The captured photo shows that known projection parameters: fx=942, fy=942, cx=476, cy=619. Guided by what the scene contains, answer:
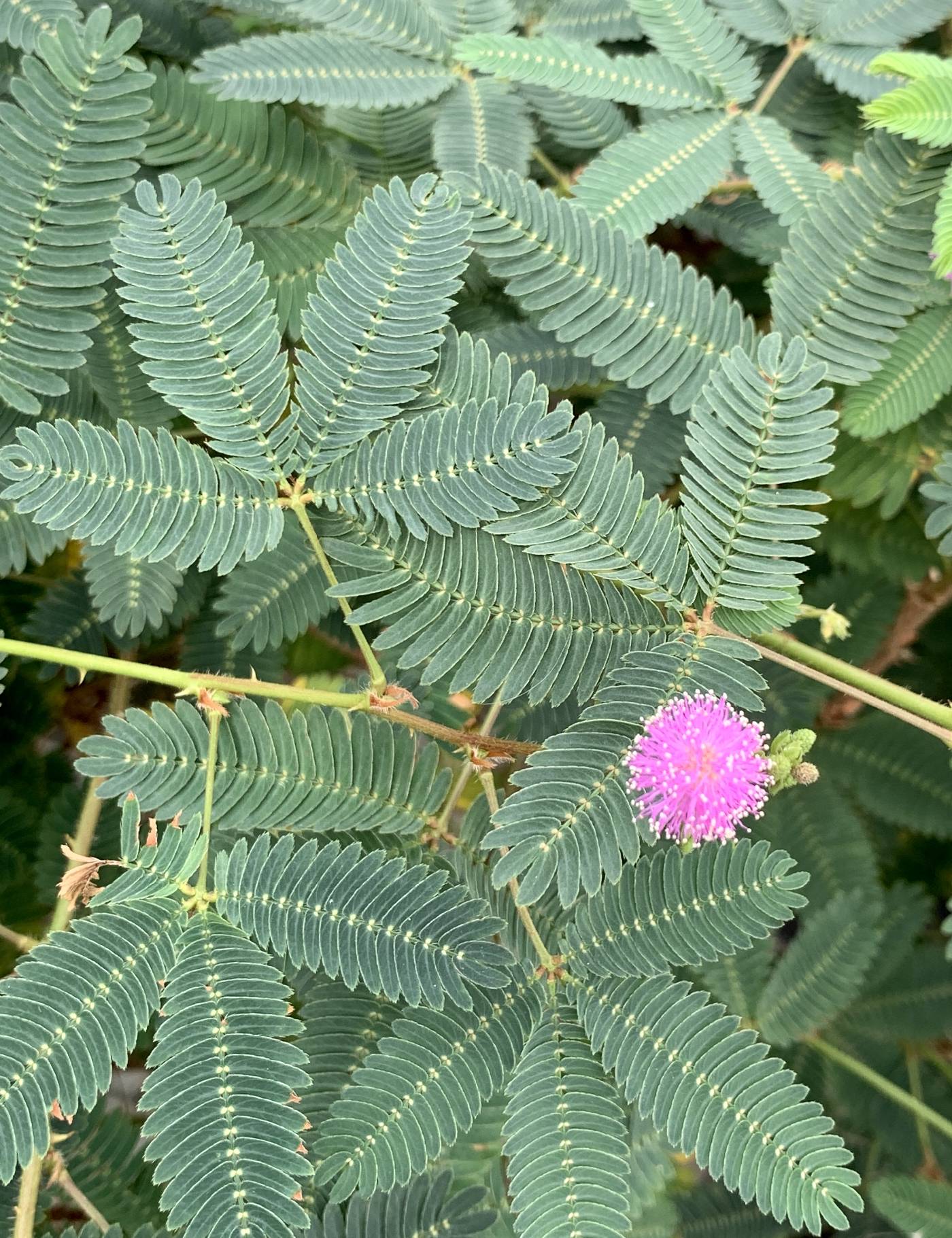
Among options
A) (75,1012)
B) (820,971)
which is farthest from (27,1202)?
(820,971)

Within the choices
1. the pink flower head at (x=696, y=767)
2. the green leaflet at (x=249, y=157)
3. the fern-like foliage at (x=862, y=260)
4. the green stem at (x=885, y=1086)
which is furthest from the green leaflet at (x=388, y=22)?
the green stem at (x=885, y=1086)

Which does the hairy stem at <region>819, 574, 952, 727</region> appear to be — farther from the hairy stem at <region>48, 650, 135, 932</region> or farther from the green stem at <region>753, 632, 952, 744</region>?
the hairy stem at <region>48, 650, 135, 932</region>

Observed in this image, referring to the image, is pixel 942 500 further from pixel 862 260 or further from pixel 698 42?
pixel 698 42

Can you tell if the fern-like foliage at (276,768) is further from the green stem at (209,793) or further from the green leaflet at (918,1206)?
the green leaflet at (918,1206)

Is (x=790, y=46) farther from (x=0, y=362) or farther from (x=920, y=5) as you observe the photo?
(x=0, y=362)

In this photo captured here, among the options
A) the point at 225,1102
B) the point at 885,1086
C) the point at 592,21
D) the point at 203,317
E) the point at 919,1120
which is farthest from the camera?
the point at 919,1120
